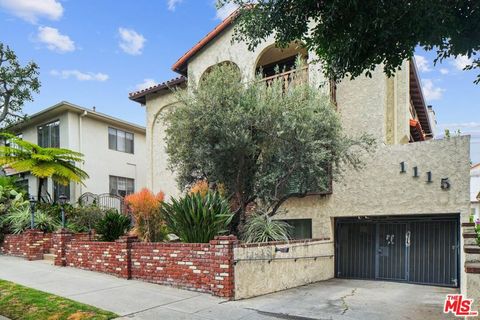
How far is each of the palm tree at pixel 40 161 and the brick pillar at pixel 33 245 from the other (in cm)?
449

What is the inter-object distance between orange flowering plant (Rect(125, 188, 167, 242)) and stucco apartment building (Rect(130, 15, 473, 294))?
3519mm

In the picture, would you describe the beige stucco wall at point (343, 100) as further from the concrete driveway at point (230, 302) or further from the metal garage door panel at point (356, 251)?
the concrete driveway at point (230, 302)

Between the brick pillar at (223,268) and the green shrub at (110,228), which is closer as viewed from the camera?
the brick pillar at (223,268)

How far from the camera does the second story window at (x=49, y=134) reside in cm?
2177

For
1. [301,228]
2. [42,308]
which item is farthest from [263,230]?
[42,308]

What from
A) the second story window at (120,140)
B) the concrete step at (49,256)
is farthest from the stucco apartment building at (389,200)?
the second story window at (120,140)

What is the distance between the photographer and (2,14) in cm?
1538

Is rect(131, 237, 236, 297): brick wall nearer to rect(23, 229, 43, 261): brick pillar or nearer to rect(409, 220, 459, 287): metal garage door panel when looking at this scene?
rect(23, 229, 43, 261): brick pillar

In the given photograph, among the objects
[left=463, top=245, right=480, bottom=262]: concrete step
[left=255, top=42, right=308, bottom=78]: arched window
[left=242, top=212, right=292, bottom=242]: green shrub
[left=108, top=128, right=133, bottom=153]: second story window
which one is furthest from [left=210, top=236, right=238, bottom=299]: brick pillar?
[left=108, top=128, right=133, bottom=153]: second story window

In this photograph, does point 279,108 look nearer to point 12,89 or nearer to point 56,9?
point 56,9

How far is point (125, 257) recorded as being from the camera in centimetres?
1048

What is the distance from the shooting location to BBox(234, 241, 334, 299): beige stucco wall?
29.2ft

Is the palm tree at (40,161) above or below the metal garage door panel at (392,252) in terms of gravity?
above

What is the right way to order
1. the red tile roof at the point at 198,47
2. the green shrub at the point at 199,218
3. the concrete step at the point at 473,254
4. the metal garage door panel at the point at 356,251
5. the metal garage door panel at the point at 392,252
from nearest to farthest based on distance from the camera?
the concrete step at the point at 473,254, the green shrub at the point at 199,218, the metal garage door panel at the point at 392,252, the metal garage door panel at the point at 356,251, the red tile roof at the point at 198,47
